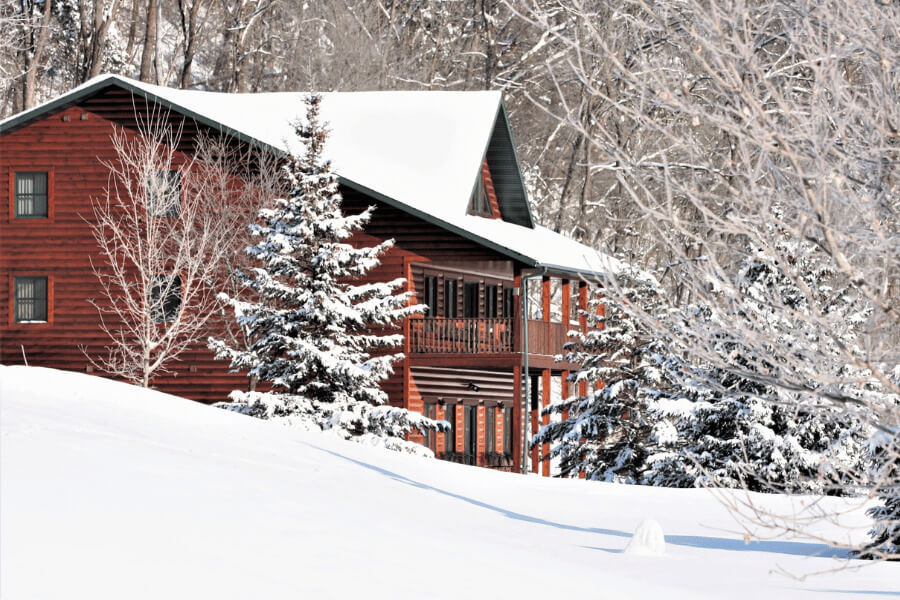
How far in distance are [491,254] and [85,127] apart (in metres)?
10.9

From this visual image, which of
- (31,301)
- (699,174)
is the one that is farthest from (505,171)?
(699,174)

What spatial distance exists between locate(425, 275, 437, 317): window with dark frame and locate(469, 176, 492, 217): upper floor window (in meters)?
2.74

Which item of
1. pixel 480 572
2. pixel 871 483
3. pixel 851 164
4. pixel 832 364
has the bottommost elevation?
pixel 480 572

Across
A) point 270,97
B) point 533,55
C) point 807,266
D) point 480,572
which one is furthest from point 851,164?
point 533,55

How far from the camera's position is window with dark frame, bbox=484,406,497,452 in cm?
3859

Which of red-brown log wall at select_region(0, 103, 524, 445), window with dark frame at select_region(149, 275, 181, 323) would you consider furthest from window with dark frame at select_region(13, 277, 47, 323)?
window with dark frame at select_region(149, 275, 181, 323)

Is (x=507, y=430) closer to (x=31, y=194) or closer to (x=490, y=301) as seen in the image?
(x=490, y=301)

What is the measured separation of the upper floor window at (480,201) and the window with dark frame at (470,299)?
6.61 ft

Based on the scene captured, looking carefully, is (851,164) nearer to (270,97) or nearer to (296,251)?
(296,251)

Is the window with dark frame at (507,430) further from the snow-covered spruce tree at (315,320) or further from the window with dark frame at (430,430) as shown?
the snow-covered spruce tree at (315,320)

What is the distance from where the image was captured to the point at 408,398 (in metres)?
32.1

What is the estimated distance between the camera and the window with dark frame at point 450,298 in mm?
35500

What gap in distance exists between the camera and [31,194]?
112ft

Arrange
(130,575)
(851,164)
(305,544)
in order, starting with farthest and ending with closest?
(305,544) < (130,575) < (851,164)
